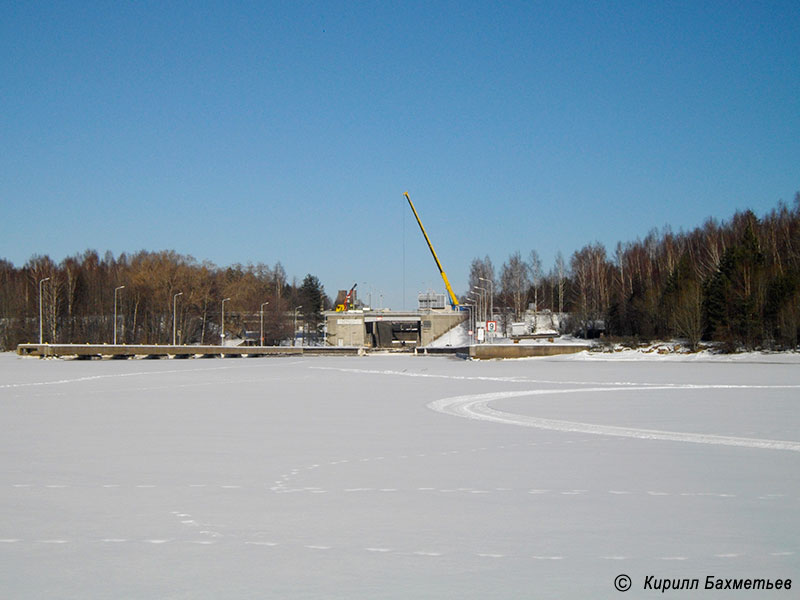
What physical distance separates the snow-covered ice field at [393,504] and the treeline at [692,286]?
151ft

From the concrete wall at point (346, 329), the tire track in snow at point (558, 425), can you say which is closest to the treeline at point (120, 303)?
the concrete wall at point (346, 329)

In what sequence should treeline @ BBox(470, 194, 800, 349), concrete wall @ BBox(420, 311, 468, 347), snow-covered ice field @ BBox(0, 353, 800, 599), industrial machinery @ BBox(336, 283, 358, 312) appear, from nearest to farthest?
1. snow-covered ice field @ BBox(0, 353, 800, 599)
2. treeline @ BBox(470, 194, 800, 349)
3. concrete wall @ BBox(420, 311, 468, 347)
4. industrial machinery @ BBox(336, 283, 358, 312)

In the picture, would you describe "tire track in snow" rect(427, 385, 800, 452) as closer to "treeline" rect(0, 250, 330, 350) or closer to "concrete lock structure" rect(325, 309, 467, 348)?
"treeline" rect(0, 250, 330, 350)

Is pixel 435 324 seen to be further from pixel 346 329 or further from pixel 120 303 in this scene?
pixel 120 303

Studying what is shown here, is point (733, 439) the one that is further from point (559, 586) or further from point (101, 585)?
point (101, 585)

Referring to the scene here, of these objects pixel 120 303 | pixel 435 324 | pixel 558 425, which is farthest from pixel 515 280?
pixel 558 425

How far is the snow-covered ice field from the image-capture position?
17.1 feet

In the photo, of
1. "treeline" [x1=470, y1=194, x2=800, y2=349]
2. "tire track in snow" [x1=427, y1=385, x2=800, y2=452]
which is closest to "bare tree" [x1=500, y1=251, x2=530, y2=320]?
"treeline" [x1=470, y1=194, x2=800, y2=349]

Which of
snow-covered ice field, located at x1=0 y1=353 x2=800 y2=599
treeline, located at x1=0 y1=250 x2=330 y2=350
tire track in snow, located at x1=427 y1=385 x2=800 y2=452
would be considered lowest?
tire track in snow, located at x1=427 y1=385 x2=800 y2=452

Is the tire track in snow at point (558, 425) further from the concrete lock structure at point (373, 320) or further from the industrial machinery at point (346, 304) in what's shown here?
the industrial machinery at point (346, 304)

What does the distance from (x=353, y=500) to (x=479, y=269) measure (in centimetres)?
14659

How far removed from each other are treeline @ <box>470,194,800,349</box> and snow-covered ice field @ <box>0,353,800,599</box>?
4607cm

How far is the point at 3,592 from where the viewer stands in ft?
16.2

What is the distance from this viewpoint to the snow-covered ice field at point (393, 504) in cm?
523
